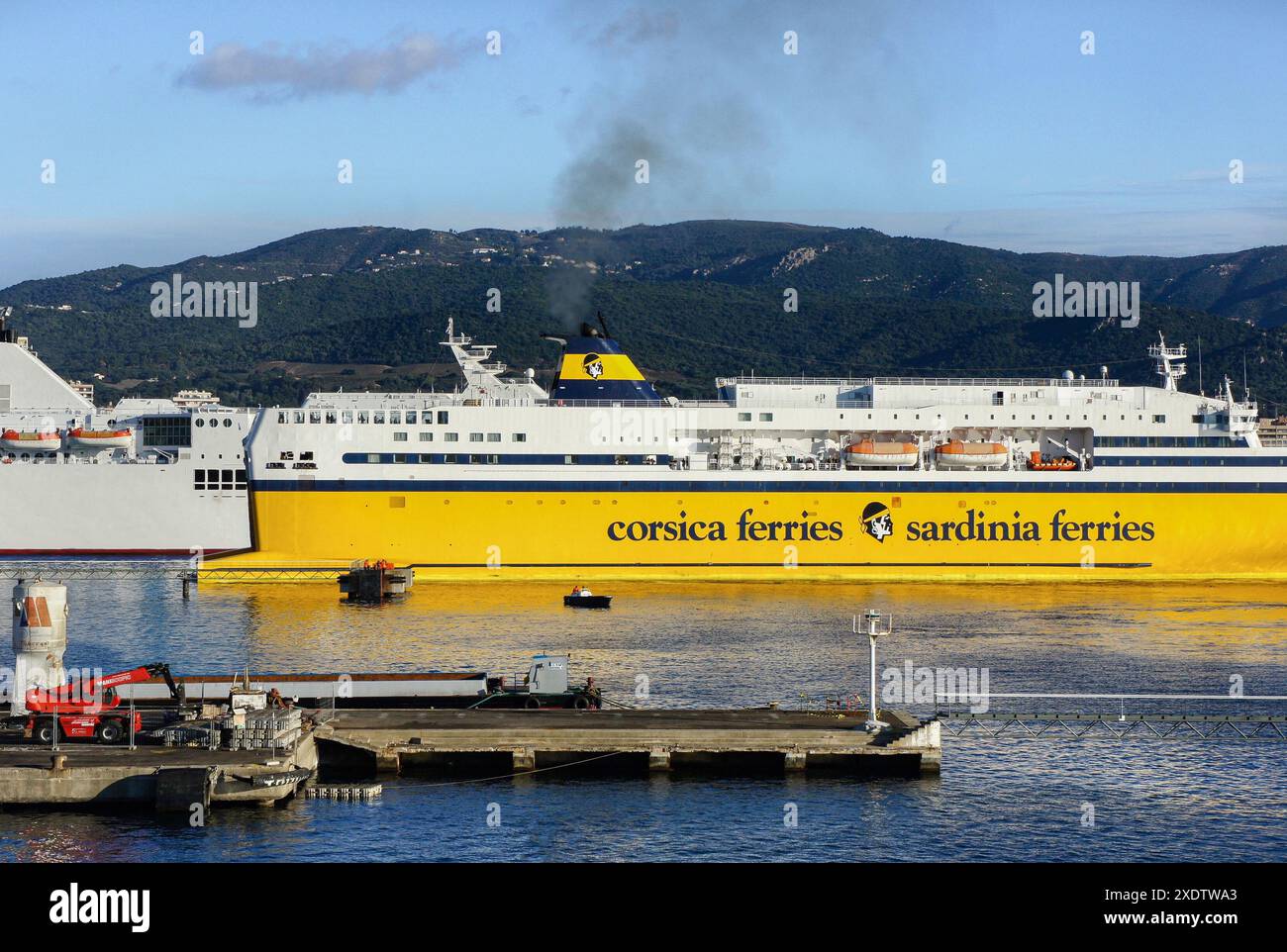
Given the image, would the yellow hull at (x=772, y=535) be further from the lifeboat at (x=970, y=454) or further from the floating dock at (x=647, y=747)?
the floating dock at (x=647, y=747)

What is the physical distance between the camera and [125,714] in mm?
27234

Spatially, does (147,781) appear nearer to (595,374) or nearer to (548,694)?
(548,694)

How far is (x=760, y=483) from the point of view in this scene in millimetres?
52875

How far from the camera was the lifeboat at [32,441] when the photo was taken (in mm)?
55625

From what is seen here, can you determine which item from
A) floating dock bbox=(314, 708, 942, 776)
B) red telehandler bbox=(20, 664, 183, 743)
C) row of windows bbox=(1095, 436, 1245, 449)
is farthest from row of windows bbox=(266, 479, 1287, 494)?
floating dock bbox=(314, 708, 942, 776)

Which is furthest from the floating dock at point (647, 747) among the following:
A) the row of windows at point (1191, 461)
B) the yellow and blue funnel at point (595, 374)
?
the row of windows at point (1191, 461)

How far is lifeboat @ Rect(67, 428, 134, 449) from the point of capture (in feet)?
182

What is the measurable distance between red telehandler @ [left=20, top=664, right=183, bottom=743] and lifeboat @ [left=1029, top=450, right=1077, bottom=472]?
34.0m

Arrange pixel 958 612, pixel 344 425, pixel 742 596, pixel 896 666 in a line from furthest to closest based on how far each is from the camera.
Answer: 1. pixel 344 425
2. pixel 742 596
3. pixel 958 612
4. pixel 896 666

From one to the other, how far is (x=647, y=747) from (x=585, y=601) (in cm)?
1947

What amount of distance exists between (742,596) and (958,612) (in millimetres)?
6635

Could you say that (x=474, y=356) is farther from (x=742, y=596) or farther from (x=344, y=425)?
(x=742, y=596)
